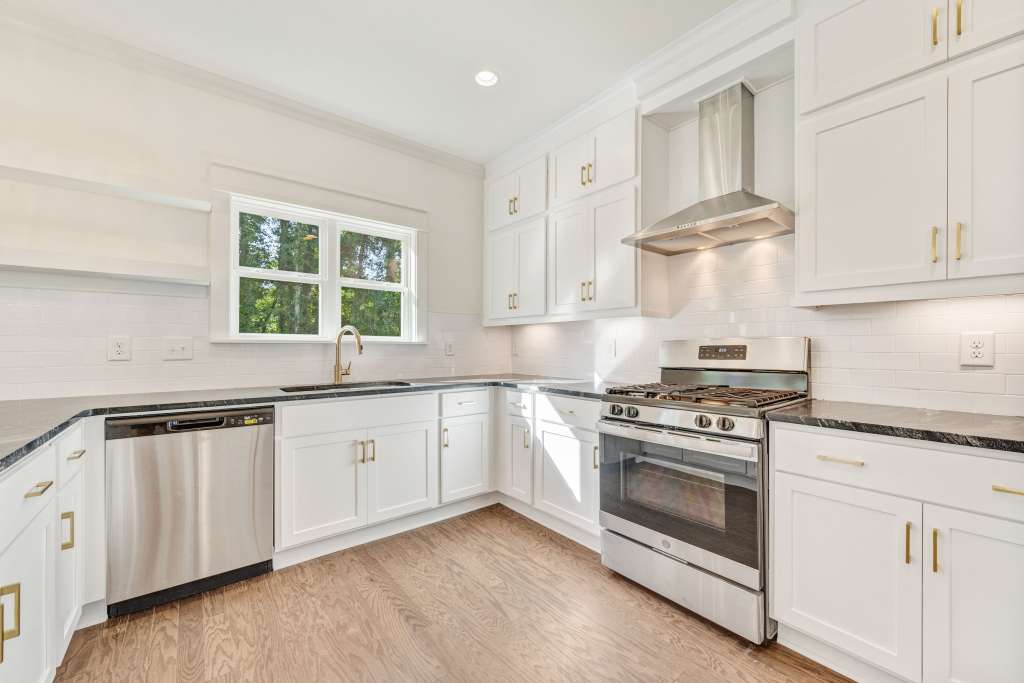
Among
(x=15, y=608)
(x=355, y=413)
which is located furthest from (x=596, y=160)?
(x=15, y=608)

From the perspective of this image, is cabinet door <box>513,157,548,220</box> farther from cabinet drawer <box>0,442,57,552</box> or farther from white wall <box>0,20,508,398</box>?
cabinet drawer <box>0,442,57,552</box>

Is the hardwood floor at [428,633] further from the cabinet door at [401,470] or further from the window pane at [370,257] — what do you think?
the window pane at [370,257]

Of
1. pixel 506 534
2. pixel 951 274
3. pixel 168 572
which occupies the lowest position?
pixel 506 534

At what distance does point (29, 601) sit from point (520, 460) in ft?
7.72

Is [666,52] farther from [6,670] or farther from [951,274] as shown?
[6,670]

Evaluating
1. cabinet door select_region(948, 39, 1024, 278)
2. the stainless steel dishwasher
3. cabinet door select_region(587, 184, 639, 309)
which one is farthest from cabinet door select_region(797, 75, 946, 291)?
the stainless steel dishwasher

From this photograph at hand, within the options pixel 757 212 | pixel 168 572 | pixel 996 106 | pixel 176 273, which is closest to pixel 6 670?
pixel 168 572

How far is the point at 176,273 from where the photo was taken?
98.3 inches

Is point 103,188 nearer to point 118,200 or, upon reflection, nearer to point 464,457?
point 118,200

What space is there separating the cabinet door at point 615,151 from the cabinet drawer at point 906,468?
1.76 metres

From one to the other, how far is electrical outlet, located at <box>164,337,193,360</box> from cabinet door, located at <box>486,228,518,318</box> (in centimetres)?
216

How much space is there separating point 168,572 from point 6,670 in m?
1.05

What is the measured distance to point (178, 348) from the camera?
2574 mm

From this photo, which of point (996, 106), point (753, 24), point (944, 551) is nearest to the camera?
point (944, 551)
